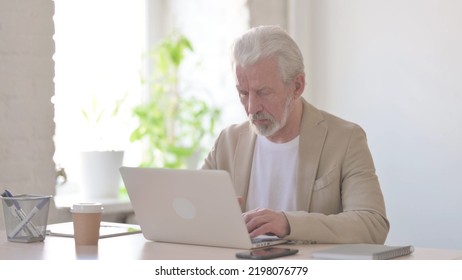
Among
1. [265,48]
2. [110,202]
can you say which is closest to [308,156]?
[265,48]

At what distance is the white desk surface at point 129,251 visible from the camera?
6.67 feet

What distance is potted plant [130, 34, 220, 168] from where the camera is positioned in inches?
157

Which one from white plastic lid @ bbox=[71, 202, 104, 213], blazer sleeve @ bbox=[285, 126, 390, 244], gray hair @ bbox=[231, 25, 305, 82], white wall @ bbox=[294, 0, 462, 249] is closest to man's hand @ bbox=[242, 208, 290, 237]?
blazer sleeve @ bbox=[285, 126, 390, 244]

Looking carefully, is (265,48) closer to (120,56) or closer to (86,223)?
(86,223)

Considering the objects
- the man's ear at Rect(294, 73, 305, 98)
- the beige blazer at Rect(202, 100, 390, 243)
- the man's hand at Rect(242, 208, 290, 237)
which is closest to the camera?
Answer: the man's hand at Rect(242, 208, 290, 237)

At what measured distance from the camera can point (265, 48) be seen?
263 centimetres

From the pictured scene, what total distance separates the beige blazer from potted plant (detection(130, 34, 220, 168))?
1.09 m

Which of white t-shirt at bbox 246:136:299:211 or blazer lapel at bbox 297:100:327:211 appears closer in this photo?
blazer lapel at bbox 297:100:327:211

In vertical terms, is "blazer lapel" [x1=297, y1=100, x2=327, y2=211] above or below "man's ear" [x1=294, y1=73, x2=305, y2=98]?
below

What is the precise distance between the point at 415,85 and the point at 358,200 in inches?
54.2

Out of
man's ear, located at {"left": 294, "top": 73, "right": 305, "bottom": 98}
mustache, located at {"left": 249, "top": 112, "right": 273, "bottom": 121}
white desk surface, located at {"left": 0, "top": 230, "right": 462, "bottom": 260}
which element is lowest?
white desk surface, located at {"left": 0, "top": 230, "right": 462, "bottom": 260}

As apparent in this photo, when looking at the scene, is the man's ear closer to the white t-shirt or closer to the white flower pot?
the white t-shirt

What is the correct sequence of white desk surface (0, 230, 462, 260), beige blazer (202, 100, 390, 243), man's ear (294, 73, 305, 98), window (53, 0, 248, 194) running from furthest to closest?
1. window (53, 0, 248, 194)
2. man's ear (294, 73, 305, 98)
3. beige blazer (202, 100, 390, 243)
4. white desk surface (0, 230, 462, 260)
